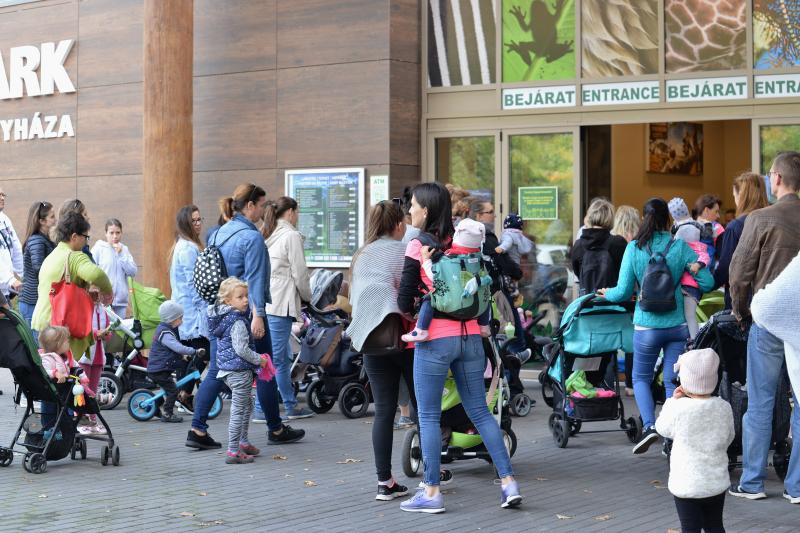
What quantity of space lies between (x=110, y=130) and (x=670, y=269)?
1022cm

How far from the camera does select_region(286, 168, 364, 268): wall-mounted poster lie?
49.1ft

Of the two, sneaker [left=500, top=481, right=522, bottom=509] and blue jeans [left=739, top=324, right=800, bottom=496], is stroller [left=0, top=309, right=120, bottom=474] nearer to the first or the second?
sneaker [left=500, top=481, right=522, bottom=509]

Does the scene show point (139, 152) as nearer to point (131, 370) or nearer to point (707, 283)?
point (131, 370)

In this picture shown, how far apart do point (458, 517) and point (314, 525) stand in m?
0.87

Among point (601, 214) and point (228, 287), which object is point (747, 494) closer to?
point (601, 214)

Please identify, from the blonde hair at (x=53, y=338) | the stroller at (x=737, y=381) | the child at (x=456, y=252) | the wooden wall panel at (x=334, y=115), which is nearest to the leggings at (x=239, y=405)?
the blonde hair at (x=53, y=338)

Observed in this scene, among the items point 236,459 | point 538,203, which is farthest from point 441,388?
point 538,203

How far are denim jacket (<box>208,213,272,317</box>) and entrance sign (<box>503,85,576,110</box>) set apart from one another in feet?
18.5

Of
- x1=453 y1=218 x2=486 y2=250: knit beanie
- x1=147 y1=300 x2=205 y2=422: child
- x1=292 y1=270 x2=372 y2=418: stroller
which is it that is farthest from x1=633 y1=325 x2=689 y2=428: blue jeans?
x1=147 y1=300 x2=205 y2=422: child

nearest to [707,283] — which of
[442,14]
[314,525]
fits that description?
[314,525]

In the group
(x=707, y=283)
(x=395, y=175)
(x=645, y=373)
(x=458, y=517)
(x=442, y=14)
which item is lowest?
(x=458, y=517)

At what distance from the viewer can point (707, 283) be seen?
927 centimetres

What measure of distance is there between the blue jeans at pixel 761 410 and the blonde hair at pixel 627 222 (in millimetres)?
2962

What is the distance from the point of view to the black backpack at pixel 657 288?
8.98 meters
